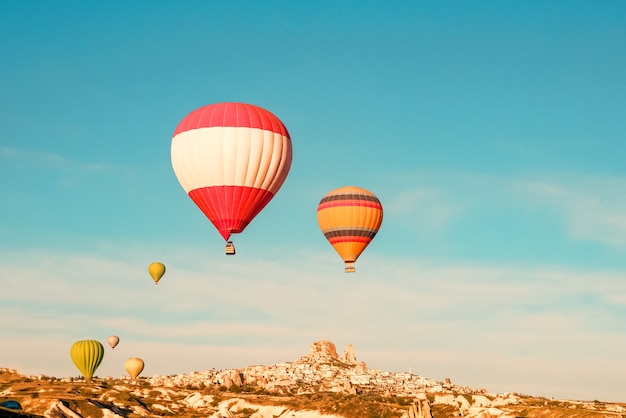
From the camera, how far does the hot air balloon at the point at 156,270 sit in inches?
5531

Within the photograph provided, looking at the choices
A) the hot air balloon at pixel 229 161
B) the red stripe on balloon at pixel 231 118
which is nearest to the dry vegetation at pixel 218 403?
the hot air balloon at pixel 229 161

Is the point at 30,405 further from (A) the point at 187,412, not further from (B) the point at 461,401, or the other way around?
(B) the point at 461,401

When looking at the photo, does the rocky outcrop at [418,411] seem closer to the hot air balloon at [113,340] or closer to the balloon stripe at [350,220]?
the balloon stripe at [350,220]

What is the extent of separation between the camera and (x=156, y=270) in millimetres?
141125

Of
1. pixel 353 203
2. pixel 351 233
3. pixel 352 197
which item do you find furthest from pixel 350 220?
pixel 352 197

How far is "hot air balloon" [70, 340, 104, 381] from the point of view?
14438 centimetres

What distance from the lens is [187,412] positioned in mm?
183000

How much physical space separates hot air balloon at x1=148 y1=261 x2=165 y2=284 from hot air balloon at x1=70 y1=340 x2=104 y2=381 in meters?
20.3

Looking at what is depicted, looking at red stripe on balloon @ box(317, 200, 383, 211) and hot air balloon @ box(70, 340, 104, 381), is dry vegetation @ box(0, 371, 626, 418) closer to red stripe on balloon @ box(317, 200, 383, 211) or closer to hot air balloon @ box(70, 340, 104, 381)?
hot air balloon @ box(70, 340, 104, 381)

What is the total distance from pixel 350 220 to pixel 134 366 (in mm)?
102592

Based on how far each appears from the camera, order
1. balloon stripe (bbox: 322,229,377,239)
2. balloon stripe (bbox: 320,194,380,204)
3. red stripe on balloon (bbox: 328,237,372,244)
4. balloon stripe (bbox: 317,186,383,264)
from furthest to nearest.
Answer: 1. balloon stripe (bbox: 320,194,380,204)
2. balloon stripe (bbox: 322,229,377,239)
3. balloon stripe (bbox: 317,186,383,264)
4. red stripe on balloon (bbox: 328,237,372,244)

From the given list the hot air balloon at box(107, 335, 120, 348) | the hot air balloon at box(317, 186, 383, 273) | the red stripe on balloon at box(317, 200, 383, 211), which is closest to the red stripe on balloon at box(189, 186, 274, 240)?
the hot air balloon at box(317, 186, 383, 273)

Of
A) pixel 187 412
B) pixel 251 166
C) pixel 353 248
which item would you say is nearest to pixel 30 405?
pixel 187 412

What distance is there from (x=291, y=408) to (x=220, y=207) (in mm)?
115720
